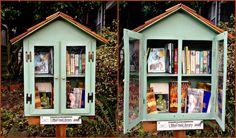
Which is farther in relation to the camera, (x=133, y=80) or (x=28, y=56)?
(x=28, y=56)

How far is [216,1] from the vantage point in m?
5.01

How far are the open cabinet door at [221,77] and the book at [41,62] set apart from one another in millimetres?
1591

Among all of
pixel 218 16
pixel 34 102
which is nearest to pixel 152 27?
pixel 34 102

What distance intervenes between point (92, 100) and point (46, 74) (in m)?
0.51

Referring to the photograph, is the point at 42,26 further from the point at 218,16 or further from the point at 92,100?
the point at 218,16

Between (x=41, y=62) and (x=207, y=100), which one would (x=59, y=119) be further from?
(x=207, y=100)

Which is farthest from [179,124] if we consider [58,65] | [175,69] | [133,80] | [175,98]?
[58,65]

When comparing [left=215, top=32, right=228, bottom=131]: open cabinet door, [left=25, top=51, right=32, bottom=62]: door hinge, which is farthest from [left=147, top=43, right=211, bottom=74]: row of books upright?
[left=25, top=51, right=32, bottom=62]: door hinge

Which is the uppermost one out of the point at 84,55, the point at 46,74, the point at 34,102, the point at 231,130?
the point at 84,55

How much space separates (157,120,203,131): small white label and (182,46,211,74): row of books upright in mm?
474

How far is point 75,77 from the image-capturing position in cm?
306

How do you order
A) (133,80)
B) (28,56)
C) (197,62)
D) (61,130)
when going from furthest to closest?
(61,130)
(197,62)
(28,56)
(133,80)

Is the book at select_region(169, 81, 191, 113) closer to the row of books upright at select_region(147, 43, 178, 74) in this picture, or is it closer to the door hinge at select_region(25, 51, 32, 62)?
the row of books upright at select_region(147, 43, 178, 74)

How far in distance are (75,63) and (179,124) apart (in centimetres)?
115
